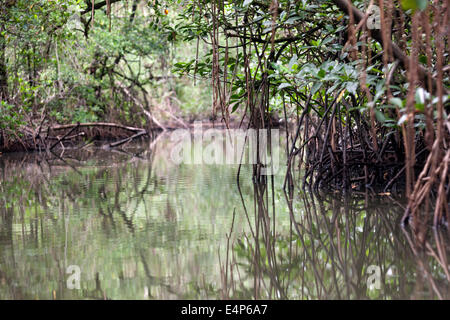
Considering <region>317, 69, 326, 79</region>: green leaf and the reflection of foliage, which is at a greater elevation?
<region>317, 69, 326, 79</region>: green leaf

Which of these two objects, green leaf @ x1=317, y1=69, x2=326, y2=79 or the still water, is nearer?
the still water

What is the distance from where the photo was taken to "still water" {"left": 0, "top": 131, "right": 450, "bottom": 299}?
244 centimetres

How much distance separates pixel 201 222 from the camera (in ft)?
12.9

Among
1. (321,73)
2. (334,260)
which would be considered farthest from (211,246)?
(321,73)

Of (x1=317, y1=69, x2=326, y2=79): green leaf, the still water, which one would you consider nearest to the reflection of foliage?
the still water

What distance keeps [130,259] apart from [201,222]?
1.09m

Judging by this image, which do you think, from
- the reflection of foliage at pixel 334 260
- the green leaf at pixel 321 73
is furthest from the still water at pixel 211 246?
the green leaf at pixel 321 73

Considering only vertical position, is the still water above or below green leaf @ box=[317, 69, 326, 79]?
below

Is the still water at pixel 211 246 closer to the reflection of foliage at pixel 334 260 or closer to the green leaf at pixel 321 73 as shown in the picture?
the reflection of foliage at pixel 334 260

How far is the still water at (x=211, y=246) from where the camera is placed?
244 cm

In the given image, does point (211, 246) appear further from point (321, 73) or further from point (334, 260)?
point (321, 73)

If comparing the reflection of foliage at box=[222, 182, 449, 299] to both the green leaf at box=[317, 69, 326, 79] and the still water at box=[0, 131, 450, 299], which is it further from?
the green leaf at box=[317, 69, 326, 79]

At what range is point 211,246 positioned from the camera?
3.20 meters
